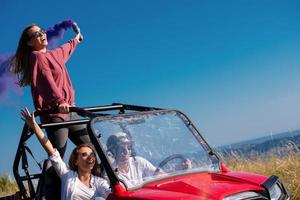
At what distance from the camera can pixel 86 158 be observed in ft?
16.1

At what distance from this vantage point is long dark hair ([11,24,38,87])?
6.16 metres

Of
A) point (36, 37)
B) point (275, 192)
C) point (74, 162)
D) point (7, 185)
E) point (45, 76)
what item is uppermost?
point (36, 37)

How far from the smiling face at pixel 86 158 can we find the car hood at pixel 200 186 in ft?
2.19

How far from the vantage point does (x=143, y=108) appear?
5.74m

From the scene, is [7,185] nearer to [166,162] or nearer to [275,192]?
[166,162]

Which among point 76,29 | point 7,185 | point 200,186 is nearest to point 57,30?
point 76,29

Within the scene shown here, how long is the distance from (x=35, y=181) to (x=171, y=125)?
1565 millimetres

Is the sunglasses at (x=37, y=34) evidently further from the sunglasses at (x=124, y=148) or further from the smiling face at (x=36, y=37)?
the sunglasses at (x=124, y=148)

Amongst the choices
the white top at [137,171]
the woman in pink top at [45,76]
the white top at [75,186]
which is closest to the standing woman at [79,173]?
the white top at [75,186]

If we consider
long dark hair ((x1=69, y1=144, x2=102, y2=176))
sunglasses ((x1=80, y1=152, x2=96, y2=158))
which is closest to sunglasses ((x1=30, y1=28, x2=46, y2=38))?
long dark hair ((x1=69, y1=144, x2=102, y2=176))

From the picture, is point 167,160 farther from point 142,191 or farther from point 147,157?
point 142,191

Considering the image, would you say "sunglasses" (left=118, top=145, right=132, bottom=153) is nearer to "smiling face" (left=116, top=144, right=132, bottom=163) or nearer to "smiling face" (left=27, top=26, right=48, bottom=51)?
"smiling face" (left=116, top=144, right=132, bottom=163)

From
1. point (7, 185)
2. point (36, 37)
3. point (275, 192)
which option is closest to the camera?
point (275, 192)

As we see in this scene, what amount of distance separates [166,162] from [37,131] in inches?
48.1
